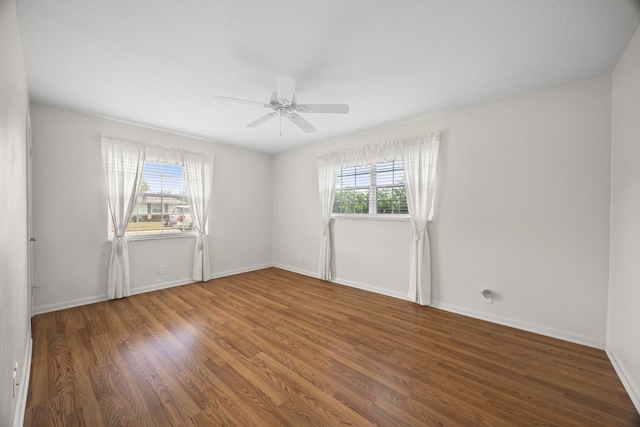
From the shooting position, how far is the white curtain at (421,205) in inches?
128

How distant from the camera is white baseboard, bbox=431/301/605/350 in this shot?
92.0 inches

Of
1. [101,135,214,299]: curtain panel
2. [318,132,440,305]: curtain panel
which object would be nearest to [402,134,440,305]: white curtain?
[318,132,440,305]: curtain panel

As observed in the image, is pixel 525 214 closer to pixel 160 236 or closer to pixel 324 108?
pixel 324 108

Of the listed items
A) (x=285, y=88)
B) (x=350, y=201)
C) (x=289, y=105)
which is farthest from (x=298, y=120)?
(x=350, y=201)

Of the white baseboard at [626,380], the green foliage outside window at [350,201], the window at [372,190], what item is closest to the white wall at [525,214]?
the white baseboard at [626,380]

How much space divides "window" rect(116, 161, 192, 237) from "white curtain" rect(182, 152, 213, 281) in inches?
5.8

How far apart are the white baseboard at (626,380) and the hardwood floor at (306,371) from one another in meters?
0.04

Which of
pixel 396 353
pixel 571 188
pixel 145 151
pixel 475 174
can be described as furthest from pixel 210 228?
pixel 571 188

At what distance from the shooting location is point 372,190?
3982mm

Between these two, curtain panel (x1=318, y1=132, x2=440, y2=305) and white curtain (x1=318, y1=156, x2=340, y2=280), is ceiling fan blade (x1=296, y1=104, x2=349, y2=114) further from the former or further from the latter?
white curtain (x1=318, y1=156, x2=340, y2=280)

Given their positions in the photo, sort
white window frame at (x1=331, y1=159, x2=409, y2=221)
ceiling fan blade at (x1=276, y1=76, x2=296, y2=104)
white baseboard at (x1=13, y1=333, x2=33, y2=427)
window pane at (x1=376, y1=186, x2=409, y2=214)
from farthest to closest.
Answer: white window frame at (x1=331, y1=159, x2=409, y2=221)
window pane at (x1=376, y1=186, x2=409, y2=214)
ceiling fan blade at (x1=276, y1=76, x2=296, y2=104)
white baseboard at (x1=13, y1=333, x2=33, y2=427)

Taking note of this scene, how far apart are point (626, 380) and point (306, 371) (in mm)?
2360

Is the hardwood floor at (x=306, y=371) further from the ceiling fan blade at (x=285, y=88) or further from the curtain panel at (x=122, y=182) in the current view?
the ceiling fan blade at (x=285, y=88)

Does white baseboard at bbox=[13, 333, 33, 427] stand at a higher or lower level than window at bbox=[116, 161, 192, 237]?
lower
